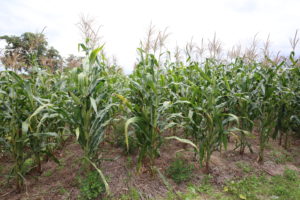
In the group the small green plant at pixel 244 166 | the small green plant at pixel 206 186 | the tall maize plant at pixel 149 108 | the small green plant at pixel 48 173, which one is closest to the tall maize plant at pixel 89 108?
the tall maize plant at pixel 149 108

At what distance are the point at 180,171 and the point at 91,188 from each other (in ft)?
3.88

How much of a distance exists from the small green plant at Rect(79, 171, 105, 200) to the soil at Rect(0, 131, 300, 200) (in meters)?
0.13

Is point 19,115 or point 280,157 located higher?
point 19,115

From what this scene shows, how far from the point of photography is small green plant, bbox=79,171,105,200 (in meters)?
1.91

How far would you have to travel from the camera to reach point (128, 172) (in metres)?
2.41

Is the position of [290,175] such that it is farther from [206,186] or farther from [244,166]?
[206,186]

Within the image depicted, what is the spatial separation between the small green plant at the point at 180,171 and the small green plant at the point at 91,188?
949 millimetres

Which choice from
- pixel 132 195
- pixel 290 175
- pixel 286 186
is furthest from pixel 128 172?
pixel 290 175

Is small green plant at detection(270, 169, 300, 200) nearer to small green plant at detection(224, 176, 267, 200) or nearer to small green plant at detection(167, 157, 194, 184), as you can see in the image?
small green plant at detection(224, 176, 267, 200)

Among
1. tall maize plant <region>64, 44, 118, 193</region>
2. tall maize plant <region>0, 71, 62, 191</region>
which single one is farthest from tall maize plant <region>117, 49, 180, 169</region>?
tall maize plant <region>0, 71, 62, 191</region>

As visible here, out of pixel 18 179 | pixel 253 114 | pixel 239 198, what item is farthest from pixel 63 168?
pixel 253 114

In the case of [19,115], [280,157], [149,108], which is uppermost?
[149,108]

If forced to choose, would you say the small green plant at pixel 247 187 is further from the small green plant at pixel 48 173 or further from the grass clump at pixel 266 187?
the small green plant at pixel 48 173

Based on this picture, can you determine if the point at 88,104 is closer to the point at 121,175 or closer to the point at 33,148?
the point at 33,148
